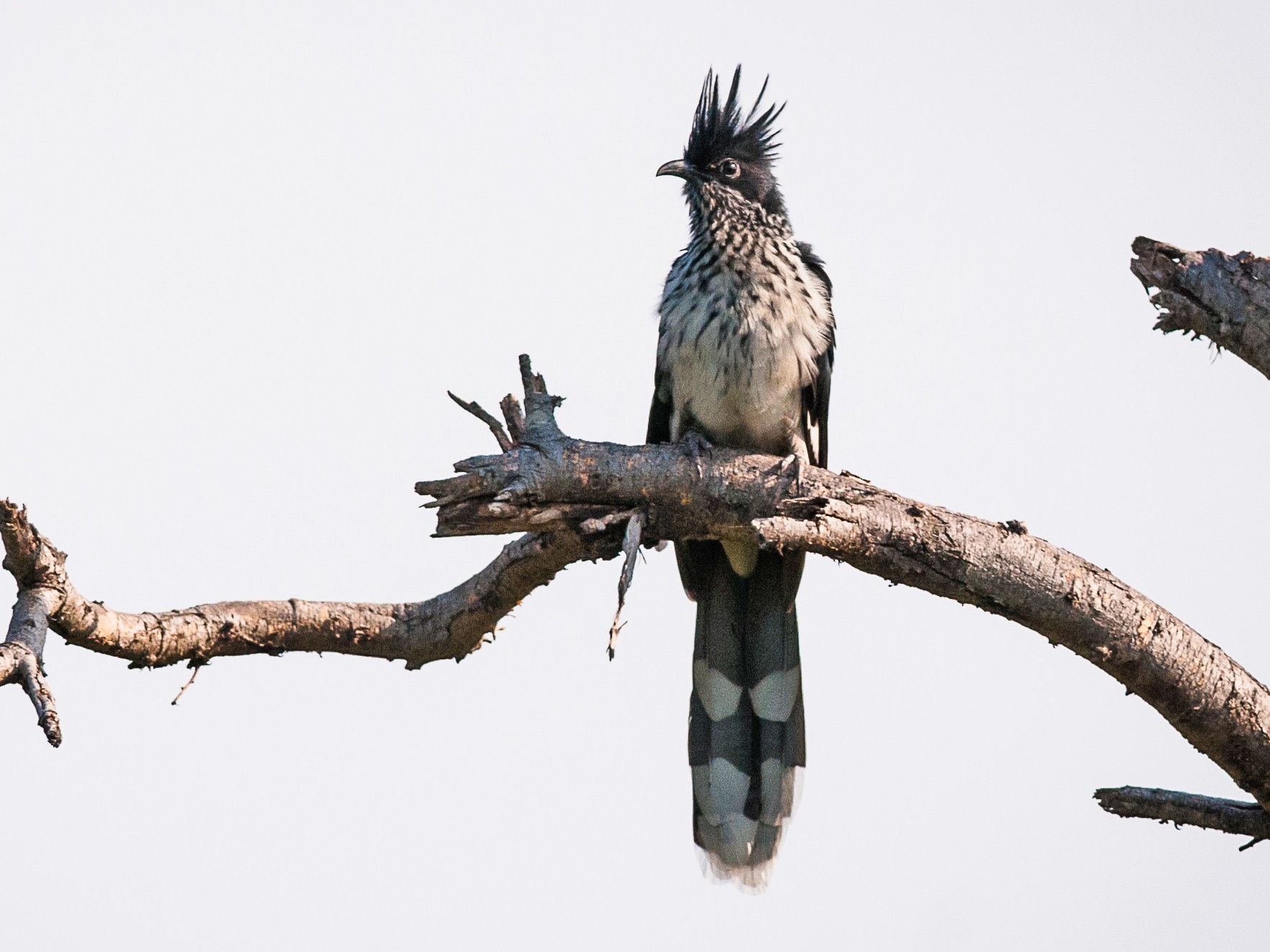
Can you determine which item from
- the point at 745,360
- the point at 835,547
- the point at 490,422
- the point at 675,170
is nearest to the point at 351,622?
the point at 490,422

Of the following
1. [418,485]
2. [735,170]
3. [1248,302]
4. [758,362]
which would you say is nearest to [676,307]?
[758,362]

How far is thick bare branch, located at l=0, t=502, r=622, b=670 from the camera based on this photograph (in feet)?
14.5

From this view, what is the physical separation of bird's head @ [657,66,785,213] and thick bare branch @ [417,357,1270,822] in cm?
256

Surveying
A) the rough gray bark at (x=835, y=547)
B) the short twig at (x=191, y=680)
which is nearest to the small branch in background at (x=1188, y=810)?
the rough gray bark at (x=835, y=547)

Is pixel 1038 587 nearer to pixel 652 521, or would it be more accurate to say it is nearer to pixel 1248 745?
pixel 1248 745

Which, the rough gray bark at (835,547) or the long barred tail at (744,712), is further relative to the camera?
the long barred tail at (744,712)

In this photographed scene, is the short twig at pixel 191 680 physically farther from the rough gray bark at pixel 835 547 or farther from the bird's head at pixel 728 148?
the bird's head at pixel 728 148

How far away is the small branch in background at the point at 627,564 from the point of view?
3.91 meters

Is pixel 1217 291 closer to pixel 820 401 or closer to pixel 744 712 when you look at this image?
pixel 820 401

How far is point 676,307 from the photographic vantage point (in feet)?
19.3

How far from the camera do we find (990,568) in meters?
4.38

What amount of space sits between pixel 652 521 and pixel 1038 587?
4.58ft

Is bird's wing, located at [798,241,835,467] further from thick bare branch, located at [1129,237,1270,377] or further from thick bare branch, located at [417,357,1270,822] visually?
thick bare branch, located at [1129,237,1270,377]

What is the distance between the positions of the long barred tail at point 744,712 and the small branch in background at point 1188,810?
164 centimetres
